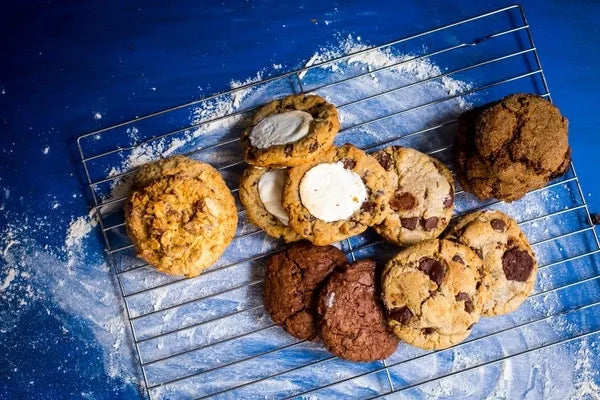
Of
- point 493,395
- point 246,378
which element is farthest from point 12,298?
point 493,395

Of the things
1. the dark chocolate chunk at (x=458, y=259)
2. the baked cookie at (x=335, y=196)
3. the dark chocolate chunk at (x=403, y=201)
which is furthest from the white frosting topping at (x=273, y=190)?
the dark chocolate chunk at (x=458, y=259)

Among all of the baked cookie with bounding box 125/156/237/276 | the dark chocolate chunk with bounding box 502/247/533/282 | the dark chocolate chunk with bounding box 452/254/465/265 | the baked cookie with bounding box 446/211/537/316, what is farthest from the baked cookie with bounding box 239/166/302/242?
the dark chocolate chunk with bounding box 502/247/533/282

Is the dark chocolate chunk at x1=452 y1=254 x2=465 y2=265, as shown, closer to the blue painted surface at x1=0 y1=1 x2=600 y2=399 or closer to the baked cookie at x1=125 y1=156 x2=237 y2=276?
the blue painted surface at x1=0 y1=1 x2=600 y2=399

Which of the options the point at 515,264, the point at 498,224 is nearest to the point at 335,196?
the point at 498,224

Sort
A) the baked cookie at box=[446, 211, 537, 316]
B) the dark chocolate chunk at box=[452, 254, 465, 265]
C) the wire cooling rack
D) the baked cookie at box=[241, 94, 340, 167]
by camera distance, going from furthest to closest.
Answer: the wire cooling rack, the baked cookie at box=[446, 211, 537, 316], the dark chocolate chunk at box=[452, 254, 465, 265], the baked cookie at box=[241, 94, 340, 167]

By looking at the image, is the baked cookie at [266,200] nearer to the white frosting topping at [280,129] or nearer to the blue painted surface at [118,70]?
the white frosting topping at [280,129]

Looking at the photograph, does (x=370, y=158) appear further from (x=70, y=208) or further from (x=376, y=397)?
(x=70, y=208)
